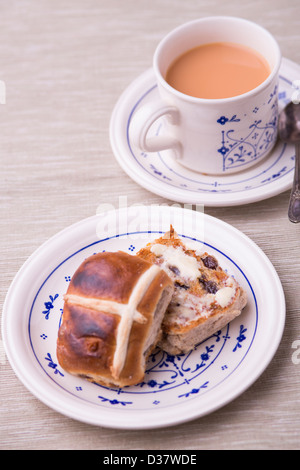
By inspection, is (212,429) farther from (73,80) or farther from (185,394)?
(73,80)

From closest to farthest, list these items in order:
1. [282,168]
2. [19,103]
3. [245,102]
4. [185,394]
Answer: [185,394]
[245,102]
[282,168]
[19,103]

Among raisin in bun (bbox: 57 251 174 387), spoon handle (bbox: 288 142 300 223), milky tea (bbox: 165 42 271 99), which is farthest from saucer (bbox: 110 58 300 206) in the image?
raisin in bun (bbox: 57 251 174 387)

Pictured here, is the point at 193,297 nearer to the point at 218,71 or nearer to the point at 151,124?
the point at 151,124

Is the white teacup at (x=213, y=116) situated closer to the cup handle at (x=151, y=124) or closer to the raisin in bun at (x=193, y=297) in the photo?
the cup handle at (x=151, y=124)

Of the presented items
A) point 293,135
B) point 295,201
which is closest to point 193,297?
point 295,201

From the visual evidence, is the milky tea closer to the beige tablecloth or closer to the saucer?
the saucer

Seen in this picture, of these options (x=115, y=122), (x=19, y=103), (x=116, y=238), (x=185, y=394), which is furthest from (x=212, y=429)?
(x=19, y=103)
